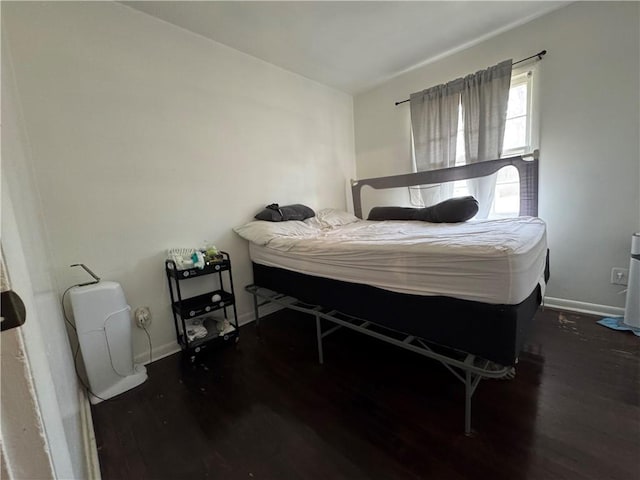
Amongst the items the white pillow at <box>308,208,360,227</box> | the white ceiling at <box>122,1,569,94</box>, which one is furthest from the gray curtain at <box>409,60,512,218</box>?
the white pillow at <box>308,208,360,227</box>

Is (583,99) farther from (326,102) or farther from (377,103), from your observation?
(326,102)

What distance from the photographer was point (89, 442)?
4.22ft

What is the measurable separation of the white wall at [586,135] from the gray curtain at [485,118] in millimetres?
206

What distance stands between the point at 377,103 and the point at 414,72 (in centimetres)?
54

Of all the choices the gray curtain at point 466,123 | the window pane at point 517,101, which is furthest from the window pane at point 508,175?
the window pane at point 517,101

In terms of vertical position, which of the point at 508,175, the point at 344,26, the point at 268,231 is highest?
the point at 344,26

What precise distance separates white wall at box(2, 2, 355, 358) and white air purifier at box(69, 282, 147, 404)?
0.85ft

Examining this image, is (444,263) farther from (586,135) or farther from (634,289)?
(586,135)

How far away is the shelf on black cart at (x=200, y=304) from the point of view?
1.96 metres

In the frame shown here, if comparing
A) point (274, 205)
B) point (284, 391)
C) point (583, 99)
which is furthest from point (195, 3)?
point (583, 99)

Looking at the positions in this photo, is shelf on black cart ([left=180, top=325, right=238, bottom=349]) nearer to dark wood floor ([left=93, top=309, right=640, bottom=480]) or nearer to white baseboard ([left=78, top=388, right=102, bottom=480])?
dark wood floor ([left=93, top=309, right=640, bottom=480])

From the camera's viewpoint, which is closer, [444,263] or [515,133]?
[444,263]

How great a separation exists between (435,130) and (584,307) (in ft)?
7.02

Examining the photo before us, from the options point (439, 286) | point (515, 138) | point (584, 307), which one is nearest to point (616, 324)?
point (584, 307)
